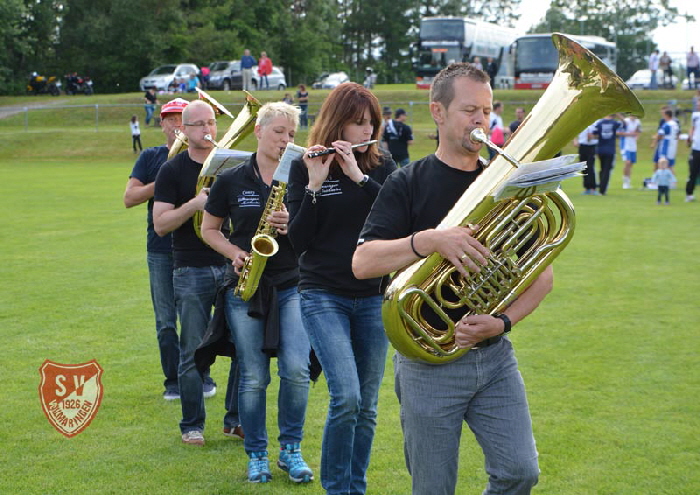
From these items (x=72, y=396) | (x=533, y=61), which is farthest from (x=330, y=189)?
(x=533, y=61)

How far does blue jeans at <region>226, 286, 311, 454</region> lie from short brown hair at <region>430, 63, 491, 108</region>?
202 centimetres

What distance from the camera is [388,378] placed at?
7.92 meters

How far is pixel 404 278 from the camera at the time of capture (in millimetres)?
3943

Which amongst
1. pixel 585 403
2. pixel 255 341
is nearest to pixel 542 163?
pixel 255 341

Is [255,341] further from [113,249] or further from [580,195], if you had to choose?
[580,195]

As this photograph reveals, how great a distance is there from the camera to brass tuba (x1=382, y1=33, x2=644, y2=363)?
12.7 ft

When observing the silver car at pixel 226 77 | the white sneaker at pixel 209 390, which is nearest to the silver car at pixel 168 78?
the silver car at pixel 226 77

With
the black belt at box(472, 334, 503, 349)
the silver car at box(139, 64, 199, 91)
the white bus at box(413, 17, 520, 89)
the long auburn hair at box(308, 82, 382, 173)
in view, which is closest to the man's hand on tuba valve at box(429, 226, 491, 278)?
the black belt at box(472, 334, 503, 349)

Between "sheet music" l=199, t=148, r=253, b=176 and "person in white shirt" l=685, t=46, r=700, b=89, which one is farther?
"person in white shirt" l=685, t=46, r=700, b=89

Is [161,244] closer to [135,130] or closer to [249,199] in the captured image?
[249,199]

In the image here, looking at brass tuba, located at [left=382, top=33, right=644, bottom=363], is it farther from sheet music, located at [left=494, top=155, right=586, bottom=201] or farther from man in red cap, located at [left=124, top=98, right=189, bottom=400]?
man in red cap, located at [left=124, top=98, right=189, bottom=400]

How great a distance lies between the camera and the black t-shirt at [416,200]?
4.10 meters

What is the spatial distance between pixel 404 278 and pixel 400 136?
57.1 ft

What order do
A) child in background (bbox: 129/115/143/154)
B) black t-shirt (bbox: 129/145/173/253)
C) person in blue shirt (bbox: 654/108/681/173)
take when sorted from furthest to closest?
child in background (bbox: 129/115/143/154) → person in blue shirt (bbox: 654/108/681/173) → black t-shirt (bbox: 129/145/173/253)
